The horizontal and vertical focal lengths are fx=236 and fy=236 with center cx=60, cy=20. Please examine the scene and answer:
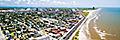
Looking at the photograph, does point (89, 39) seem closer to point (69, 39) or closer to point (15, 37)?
point (69, 39)

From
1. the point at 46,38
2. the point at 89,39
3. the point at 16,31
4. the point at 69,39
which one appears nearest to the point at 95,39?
the point at 89,39

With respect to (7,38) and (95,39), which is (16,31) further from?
(95,39)

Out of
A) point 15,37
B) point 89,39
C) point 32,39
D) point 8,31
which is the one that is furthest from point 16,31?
point 89,39

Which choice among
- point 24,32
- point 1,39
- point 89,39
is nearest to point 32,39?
point 1,39

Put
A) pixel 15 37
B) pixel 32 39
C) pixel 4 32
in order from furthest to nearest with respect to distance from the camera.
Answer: pixel 4 32
pixel 15 37
pixel 32 39

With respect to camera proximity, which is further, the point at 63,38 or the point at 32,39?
the point at 63,38

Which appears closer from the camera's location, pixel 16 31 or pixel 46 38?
pixel 46 38

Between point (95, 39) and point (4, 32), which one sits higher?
point (4, 32)

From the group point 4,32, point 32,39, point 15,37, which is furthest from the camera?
point 4,32

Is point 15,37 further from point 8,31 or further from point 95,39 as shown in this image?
point 95,39
